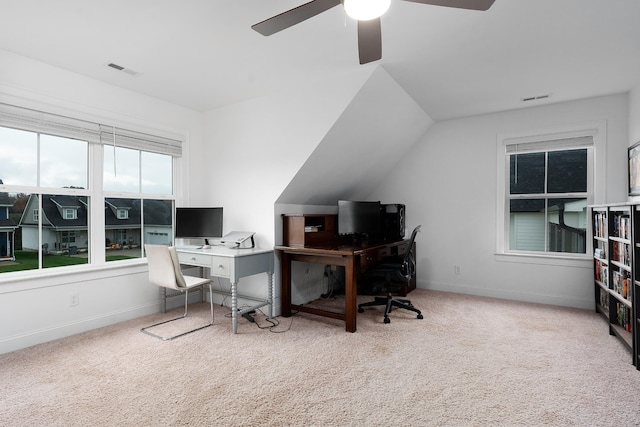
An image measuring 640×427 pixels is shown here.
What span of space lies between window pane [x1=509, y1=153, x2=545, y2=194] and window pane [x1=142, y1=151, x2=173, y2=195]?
14.0 feet

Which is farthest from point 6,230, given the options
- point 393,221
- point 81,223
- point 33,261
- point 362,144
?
point 393,221

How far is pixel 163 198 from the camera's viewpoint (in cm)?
391

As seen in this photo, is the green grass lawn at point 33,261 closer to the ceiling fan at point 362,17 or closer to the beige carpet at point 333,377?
the beige carpet at point 333,377

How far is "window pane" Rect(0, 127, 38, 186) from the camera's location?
2777 mm

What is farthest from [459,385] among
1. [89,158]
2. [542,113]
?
[89,158]

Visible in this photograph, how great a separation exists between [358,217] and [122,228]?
2.61 meters

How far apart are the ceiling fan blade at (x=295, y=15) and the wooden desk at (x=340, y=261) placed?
6.35 ft

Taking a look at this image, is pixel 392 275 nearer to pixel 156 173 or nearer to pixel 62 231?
pixel 156 173

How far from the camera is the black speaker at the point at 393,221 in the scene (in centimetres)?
437

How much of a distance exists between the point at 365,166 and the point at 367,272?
1406 mm

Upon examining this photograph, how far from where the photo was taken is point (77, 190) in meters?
3.16

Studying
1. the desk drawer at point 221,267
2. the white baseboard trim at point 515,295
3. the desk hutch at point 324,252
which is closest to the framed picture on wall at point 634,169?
the white baseboard trim at point 515,295

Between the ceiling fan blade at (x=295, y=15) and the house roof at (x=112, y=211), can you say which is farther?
the house roof at (x=112, y=211)

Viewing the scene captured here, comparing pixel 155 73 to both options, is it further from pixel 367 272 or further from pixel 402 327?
pixel 402 327
